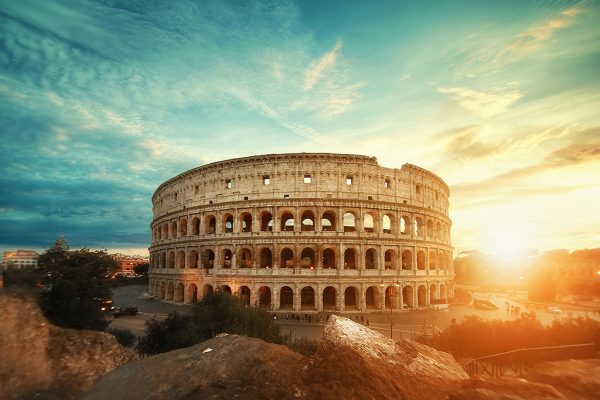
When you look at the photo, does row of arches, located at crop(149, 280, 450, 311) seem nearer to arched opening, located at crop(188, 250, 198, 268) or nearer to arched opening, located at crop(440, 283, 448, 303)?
arched opening, located at crop(440, 283, 448, 303)

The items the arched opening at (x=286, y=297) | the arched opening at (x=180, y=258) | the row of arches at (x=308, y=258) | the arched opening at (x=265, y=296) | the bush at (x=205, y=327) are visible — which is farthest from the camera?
the arched opening at (x=180, y=258)

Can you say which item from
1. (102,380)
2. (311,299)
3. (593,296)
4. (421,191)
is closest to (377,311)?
(311,299)

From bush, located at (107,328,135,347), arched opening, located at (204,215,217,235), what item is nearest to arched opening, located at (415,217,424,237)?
arched opening, located at (204,215,217,235)

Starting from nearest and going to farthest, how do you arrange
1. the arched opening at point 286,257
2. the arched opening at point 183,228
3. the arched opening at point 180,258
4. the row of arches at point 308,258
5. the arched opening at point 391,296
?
the row of arches at point 308,258, the arched opening at point 391,296, the arched opening at point 286,257, the arched opening at point 180,258, the arched opening at point 183,228

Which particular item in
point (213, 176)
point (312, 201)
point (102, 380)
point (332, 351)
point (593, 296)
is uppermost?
point (213, 176)

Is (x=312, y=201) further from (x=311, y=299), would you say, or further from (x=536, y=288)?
(x=536, y=288)

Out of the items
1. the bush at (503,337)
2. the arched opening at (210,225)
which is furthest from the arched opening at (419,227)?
the arched opening at (210,225)

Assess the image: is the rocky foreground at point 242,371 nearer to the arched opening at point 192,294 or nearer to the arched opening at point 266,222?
the arched opening at point 266,222
